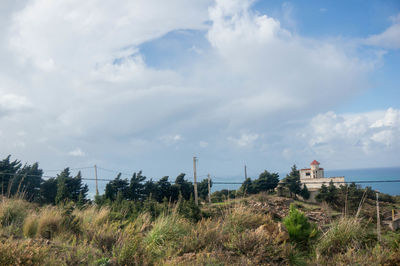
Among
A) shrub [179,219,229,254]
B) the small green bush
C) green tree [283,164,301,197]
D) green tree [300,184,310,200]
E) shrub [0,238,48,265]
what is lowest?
green tree [300,184,310,200]

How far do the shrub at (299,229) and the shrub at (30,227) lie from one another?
246 inches

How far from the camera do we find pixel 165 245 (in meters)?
6.92

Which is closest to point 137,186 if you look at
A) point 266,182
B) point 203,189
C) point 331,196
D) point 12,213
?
point 203,189

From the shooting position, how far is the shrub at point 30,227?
704 centimetres

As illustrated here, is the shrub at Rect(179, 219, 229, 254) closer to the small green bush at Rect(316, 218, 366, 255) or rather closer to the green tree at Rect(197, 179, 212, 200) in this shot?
the small green bush at Rect(316, 218, 366, 255)

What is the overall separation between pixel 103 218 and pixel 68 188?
22.2 metres

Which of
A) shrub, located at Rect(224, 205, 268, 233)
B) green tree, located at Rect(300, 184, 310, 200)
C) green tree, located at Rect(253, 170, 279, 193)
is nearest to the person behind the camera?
shrub, located at Rect(224, 205, 268, 233)

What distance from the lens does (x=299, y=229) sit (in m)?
8.30

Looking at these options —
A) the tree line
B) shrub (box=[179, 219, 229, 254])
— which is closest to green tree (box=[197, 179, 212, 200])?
the tree line

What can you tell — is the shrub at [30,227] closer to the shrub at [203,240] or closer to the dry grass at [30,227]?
the dry grass at [30,227]

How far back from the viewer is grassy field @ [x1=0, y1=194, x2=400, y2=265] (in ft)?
17.0

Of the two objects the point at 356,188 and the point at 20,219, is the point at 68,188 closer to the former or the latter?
the point at 20,219

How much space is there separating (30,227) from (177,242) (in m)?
3.36

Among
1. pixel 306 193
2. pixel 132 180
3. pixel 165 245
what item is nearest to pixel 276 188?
pixel 306 193
